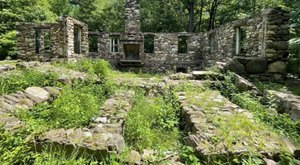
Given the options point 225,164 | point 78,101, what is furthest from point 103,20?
point 225,164

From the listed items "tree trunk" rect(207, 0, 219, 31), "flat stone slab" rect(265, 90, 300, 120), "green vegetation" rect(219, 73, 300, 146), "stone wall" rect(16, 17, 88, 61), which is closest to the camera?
"green vegetation" rect(219, 73, 300, 146)

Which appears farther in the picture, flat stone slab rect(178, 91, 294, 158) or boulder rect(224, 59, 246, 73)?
boulder rect(224, 59, 246, 73)

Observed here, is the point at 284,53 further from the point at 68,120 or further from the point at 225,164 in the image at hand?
the point at 68,120

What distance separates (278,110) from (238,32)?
555 cm

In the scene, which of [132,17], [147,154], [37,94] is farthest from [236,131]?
[132,17]

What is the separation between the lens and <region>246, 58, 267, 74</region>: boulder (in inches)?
280

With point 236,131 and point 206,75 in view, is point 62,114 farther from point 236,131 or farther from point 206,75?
point 206,75

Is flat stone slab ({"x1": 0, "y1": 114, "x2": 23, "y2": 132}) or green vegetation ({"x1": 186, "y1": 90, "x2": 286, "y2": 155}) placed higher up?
flat stone slab ({"x1": 0, "y1": 114, "x2": 23, "y2": 132})

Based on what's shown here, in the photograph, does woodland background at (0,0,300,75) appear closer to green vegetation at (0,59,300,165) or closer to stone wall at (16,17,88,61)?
stone wall at (16,17,88,61)

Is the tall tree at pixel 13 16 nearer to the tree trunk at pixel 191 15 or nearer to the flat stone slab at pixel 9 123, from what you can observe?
the tree trunk at pixel 191 15

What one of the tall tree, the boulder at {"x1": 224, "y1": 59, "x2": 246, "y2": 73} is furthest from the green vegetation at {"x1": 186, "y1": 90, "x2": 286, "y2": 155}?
the tall tree

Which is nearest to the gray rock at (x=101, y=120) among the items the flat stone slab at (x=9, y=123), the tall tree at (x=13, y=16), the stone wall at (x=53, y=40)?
the flat stone slab at (x=9, y=123)

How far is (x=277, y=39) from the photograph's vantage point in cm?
712

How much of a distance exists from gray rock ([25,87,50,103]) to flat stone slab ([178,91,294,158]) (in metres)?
2.59
